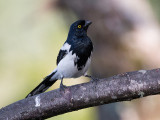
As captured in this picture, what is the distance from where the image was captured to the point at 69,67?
18.2 feet

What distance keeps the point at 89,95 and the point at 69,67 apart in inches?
62.6

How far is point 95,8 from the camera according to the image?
8039 mm

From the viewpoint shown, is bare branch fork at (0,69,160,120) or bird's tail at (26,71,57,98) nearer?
bare branch fork at (0,69,160,120)

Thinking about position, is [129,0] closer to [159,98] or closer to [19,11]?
[159,98]

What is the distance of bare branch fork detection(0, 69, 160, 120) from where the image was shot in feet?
12.8

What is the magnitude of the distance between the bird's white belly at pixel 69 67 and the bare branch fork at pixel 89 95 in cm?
136

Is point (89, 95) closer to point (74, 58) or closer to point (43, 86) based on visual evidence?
point (74, 58)

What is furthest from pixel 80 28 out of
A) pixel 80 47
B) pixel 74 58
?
pixel 74 58

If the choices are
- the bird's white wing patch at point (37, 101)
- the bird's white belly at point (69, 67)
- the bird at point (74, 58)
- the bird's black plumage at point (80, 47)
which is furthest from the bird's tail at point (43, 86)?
the bird's white wing patch at point (37, 101)

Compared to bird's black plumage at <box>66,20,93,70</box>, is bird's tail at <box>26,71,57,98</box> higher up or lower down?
lower down

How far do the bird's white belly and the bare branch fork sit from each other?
136 centimetres

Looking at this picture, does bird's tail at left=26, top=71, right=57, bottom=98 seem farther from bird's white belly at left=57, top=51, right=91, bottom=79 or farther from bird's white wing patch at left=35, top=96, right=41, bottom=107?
bird's white wing patch at left=35, top=96, right=41, bottom=107

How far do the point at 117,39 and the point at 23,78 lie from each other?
4150 mm

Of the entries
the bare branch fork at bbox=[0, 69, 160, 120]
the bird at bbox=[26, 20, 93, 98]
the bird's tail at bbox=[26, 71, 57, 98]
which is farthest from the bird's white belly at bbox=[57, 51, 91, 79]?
the bare branch fork at bbox=[0, 69, 160, 120]
